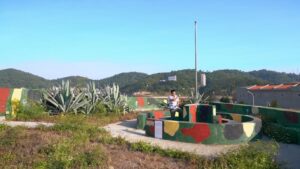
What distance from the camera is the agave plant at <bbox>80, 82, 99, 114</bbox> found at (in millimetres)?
21938

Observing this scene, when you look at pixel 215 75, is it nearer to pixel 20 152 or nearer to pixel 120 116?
pixel 120 116

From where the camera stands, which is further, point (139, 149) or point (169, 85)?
point (169, 85)

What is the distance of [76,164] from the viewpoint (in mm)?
8641

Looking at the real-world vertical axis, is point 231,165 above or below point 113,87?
below

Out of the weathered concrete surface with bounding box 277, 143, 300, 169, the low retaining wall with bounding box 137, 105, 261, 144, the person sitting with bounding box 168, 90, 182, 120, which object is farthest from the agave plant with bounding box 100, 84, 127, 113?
the weathered concrete surface with bounding box 277, 143, 300, 169

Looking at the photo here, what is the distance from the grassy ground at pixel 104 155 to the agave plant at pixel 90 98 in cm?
945

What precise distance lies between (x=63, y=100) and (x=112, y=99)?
13.7 ft

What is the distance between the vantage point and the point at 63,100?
2111 cm

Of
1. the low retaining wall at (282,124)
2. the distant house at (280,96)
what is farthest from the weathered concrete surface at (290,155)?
the distant house at (280,96)

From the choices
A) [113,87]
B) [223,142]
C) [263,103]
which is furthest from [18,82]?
[223,142]

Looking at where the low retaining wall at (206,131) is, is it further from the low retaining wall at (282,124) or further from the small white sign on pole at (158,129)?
the low retaining wall at (282,124)

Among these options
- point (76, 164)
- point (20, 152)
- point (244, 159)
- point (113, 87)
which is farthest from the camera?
point (113, 87)

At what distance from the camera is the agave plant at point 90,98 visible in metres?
21.9

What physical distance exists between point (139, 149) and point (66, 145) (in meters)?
1.94
